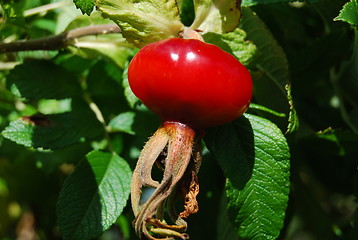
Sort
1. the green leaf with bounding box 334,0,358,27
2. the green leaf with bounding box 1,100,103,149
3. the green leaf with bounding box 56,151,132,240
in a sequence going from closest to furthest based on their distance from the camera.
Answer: the green leaf with bounding box 334,0,358,27, the green leaf with bounding box 56,151,132,240, the green leaf with bounding box 1,100,103,149

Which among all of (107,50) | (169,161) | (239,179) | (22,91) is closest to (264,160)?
(239,179)

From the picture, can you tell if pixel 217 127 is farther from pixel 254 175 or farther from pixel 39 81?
pixel 39 81

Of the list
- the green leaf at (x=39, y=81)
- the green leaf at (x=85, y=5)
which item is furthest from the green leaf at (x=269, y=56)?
the green leaf at (x=39, y=81)

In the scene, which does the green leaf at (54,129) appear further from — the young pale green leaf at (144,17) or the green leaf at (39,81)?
the young pale green leaf at (144,17)

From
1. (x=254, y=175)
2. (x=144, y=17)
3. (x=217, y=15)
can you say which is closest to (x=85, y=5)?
(x=144, y=17)

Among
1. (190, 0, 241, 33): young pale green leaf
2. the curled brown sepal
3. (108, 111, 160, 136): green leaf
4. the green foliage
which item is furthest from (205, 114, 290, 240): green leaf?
(108, 111, 160, 136): green leaf

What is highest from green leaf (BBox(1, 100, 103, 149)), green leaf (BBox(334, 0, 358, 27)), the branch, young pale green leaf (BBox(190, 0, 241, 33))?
green leaf (BBox(334, 0, 358, 27))

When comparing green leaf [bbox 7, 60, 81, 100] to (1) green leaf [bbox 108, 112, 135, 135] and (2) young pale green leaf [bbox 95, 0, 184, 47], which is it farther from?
(2) young pale green leaf [bbox 95, 0, 184, 47]
